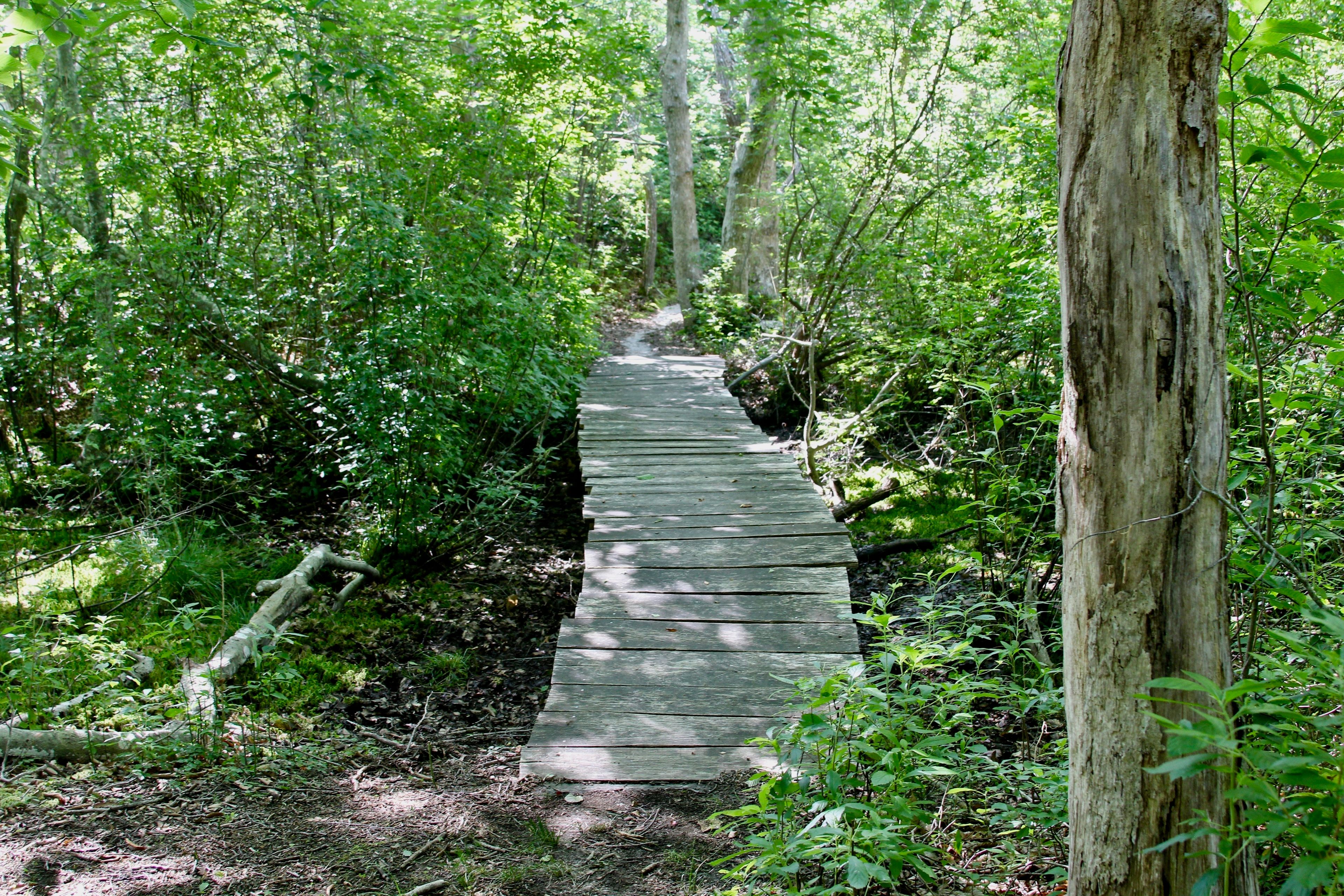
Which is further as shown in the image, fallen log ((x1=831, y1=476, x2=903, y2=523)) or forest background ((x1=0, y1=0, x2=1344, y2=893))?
fallen log ((x1=831, y1=476, x2=903, y2=523))

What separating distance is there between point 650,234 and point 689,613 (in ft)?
57.4

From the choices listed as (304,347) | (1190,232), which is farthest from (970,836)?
(304,347)

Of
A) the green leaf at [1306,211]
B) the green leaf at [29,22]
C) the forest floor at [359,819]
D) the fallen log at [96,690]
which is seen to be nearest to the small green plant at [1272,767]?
the green leaf at [1306,211]

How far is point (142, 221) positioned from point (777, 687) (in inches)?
266

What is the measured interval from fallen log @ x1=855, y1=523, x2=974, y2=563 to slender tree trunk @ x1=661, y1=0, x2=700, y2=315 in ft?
27.1

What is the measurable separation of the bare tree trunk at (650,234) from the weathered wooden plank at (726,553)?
15902 mm

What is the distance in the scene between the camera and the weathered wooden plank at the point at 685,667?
4.00m

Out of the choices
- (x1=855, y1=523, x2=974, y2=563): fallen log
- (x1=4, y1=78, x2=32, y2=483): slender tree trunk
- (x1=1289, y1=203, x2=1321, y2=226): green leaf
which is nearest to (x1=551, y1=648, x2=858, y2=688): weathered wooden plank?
(x1=855, y1=523, x2=974, y2=563): fallen log

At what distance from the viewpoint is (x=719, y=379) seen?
10727 mm

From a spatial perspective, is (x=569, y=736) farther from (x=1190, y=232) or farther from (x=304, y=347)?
(x=304, y=347)

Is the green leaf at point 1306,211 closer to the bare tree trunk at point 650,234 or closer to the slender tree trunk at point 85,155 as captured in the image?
the slender tree trunk at point 85,155

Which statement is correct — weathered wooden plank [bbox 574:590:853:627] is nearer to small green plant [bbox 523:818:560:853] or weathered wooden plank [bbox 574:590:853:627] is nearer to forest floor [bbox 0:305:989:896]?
forest floor [bbox 0:305:989:896]

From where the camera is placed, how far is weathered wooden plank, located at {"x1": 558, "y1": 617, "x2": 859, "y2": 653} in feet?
13.9

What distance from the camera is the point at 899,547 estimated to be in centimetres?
640
